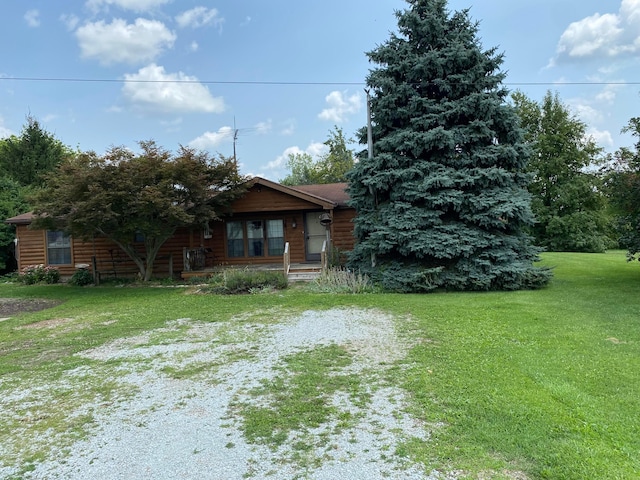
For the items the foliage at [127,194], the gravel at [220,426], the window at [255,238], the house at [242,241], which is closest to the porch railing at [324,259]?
the house at [242,241]

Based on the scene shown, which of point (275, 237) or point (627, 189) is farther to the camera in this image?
point (275, 237)

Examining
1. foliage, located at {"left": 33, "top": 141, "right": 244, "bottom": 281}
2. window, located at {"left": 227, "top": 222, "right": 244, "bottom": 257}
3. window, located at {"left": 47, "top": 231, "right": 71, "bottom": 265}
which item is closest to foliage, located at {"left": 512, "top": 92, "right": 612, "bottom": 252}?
window, located at {"left": 227, "top": 222, "right": 244, "bottom": 257}

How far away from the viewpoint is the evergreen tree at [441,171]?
1014 cm

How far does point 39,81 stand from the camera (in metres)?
14.6

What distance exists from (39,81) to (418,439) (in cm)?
1726

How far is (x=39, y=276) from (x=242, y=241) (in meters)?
7.26

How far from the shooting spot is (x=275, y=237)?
14766 millimetres

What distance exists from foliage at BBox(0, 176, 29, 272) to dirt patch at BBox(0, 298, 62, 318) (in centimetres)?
747

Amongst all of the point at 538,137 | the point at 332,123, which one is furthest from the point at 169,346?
the point at 332,123

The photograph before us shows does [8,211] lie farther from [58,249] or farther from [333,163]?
[333,163]

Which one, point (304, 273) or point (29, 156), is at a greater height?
point (29, 156)

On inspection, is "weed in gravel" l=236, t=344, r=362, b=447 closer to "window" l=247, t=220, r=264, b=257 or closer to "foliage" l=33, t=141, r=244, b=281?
"foliage" l=33, t=141, r=244, b=281

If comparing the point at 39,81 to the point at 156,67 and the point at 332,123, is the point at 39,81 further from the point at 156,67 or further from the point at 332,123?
the point at 332,123

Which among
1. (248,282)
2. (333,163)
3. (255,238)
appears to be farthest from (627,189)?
(333,163)
